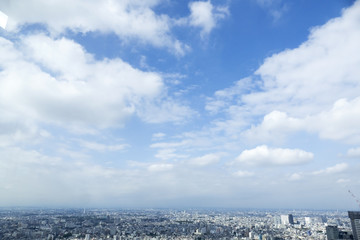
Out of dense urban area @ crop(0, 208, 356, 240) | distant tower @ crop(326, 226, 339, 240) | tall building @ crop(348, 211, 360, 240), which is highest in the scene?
tall building @ crop(348, 211, 360, 240)

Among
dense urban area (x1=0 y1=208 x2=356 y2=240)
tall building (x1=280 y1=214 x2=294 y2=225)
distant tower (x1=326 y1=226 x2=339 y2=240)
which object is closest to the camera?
distant tower (x1=326 y1=226 x2=339 y2=240)

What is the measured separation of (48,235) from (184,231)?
34.8 feet

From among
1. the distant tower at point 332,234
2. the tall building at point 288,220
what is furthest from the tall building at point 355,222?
the tall building at point 288,220

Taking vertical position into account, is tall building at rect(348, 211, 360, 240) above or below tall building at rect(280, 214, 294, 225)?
above

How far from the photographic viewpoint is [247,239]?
14.8m

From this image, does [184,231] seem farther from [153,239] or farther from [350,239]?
[350,239]

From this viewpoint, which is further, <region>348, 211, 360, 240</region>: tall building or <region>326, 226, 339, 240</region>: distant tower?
<region>326, 226, 339, 240</region>: distant tower

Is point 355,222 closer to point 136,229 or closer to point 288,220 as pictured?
point 136,229

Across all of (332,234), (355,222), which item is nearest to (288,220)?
(332,234)

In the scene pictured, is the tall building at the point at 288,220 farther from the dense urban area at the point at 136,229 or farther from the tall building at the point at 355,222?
the tall building at the point at 355,222

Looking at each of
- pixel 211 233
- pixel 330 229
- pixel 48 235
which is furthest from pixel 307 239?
pixel 48 235

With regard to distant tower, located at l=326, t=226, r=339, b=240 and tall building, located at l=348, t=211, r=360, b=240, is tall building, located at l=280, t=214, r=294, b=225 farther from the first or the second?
tall building, located at l=348, t=211, r=360, b=240

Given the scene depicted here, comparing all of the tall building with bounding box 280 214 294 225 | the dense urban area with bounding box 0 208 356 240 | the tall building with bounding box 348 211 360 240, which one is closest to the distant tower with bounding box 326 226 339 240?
the dense urban area with bounding box 0 208 356 240

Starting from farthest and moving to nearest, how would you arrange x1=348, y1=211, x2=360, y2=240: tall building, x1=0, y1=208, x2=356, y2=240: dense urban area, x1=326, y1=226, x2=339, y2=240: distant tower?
x1=0, y1=208, x2=356, y2=240: dense urban area < x1=326, y1=226, x2=339, y2=240: distant tower < x1=348, y1=211, x2=360, y2=240: tall building
